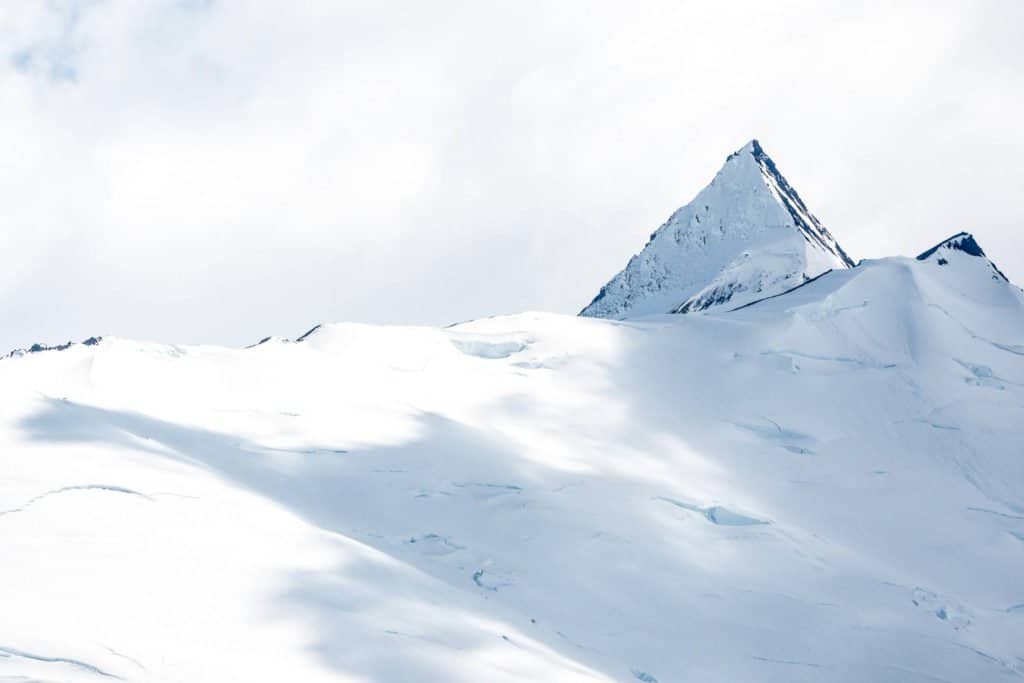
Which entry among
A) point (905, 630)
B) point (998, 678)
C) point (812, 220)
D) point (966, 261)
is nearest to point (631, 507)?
point (905, 630)

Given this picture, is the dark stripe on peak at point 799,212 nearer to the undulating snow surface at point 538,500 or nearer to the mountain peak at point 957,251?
the mountain peak at point 957,251

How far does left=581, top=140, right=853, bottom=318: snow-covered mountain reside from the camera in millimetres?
94375

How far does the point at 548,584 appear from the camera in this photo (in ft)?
92.9

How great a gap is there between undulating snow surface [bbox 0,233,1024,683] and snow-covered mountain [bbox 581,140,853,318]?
42.4 m

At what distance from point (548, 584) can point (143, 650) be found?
38.6 ft

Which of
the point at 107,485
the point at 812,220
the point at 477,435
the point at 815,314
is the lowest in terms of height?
the point at 107,485

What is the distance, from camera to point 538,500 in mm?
32625

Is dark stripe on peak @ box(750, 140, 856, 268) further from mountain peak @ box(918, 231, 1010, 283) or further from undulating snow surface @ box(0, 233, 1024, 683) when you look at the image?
undulating snow surface @ box(0, 233, 1024, 683)

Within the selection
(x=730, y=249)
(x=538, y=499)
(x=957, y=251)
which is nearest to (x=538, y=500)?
(x=538, y=499)

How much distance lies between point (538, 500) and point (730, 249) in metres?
76.5

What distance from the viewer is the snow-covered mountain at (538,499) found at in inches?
860

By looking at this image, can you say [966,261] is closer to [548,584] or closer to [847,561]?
[847,561]

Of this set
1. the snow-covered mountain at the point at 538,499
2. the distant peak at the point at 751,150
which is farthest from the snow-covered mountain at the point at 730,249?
the snow-covered mountain at the point at 538,499

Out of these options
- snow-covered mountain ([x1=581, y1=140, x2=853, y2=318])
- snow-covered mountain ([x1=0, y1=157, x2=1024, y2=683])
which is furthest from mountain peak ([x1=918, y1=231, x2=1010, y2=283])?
snow-covered mountain ([x1=581, y1=140, x2=853, y2=318])
